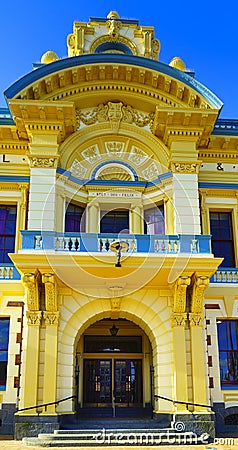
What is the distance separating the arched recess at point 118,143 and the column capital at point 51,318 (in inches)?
188

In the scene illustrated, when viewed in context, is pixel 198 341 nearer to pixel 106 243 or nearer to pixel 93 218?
pixel 106 243

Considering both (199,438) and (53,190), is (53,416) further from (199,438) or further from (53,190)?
(53,190)

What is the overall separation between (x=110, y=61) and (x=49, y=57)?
3.16 meters

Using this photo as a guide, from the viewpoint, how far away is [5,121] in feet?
54.2

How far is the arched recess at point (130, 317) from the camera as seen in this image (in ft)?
47.1

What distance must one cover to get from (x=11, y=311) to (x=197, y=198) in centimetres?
672

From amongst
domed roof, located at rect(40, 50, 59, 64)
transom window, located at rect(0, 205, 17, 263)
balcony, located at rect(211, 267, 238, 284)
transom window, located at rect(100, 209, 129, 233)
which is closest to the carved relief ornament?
transom window, located at rect(0, 205, 17, 263)

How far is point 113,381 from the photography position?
18.1 meters

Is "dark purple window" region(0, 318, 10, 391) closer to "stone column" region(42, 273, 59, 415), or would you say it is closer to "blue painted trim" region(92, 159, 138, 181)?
"stone column" region(42, 273, 59, 415)

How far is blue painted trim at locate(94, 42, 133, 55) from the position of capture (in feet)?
61.3

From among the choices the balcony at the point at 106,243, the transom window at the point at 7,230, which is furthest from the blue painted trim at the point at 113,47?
the balcony at the point at 106,243

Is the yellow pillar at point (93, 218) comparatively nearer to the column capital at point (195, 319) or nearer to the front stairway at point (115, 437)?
the column capital at point (195, 319)

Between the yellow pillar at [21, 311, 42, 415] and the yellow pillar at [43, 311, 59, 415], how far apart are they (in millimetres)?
253

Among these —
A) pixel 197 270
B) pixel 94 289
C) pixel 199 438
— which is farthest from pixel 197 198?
pixel 199 438
